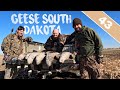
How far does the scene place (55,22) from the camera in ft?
43.0

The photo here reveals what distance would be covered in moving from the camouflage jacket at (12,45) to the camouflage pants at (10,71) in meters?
0.29

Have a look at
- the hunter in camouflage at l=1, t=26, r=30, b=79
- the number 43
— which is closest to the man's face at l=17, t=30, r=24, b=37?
the hunter in camouflage at l=1, t=26, r=30, b=79

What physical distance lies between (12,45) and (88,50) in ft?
6.08

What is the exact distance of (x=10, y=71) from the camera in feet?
43.1

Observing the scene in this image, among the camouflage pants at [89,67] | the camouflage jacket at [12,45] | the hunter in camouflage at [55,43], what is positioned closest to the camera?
the camouflage pants at [89,67]

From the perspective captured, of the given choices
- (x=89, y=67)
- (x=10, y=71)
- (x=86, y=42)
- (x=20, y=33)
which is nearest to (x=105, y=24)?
(x=86, y=42)

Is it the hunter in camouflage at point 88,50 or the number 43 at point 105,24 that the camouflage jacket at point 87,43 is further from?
the number 43 at point 105,24

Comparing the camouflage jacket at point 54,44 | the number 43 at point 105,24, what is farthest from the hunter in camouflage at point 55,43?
the number 43 at point 105,24

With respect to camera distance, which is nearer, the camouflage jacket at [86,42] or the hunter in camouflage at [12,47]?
the camouflage jacket at [86,42]

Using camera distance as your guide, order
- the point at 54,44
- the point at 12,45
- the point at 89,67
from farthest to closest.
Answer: the point at 12,45 → the point at 54,44 → the point at 89,67

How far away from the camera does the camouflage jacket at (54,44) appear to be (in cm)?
1307

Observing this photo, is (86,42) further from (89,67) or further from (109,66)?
(109,66)
